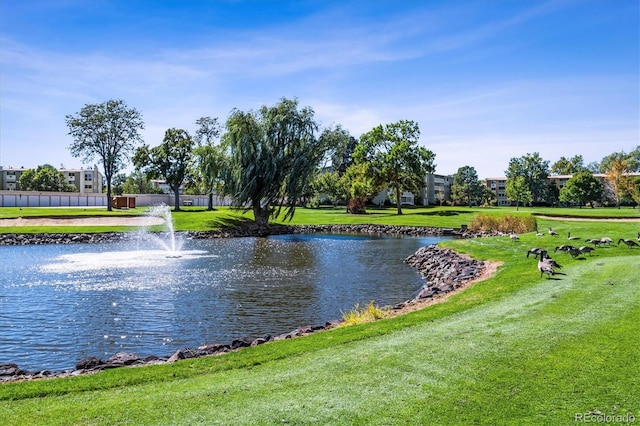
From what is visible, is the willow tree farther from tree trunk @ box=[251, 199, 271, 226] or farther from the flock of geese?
the flock of geese

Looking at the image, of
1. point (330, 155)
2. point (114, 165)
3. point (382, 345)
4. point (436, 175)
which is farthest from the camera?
point (436, 175)

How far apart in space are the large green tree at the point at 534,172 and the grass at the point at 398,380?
118 meters

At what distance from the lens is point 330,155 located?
5234 centimetres

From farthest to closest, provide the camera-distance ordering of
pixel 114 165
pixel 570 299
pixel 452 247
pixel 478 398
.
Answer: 1. pixel 114 165
2. pixel 452 247
3. pixel 570 299
4. pixel 478 398

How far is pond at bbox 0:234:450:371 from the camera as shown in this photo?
523 inches

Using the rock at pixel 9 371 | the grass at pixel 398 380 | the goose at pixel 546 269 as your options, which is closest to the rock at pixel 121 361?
the grass at pixel 398 380

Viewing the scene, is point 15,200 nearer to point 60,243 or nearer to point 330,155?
point 60,243

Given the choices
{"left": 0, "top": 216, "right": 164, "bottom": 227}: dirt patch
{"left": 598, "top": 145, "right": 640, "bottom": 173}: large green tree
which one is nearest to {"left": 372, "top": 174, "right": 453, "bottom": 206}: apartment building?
{"left": 598, "top": 145, "right": 640, "bottom": 173}: large green tree

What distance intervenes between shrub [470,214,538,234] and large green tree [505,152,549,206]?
3063 inches

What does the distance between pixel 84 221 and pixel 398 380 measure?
50607mm

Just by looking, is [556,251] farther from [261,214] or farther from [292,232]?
[292,232]

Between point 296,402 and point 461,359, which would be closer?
point 296,402

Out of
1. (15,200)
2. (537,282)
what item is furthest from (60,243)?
(15,200)

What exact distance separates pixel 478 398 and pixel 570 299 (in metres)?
7.46
